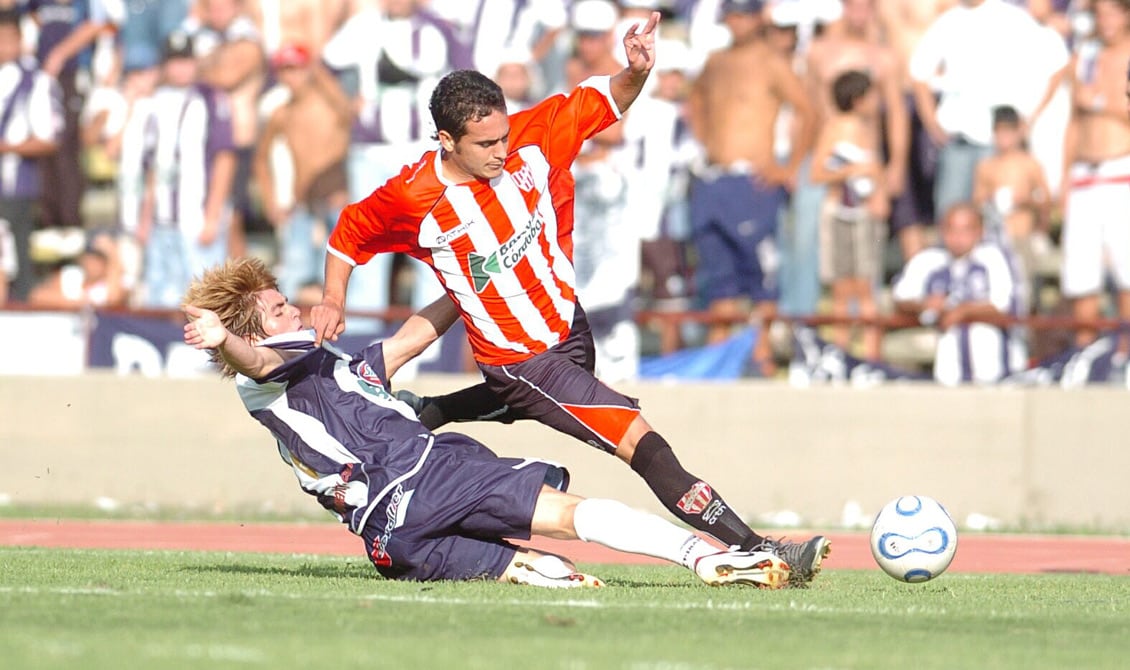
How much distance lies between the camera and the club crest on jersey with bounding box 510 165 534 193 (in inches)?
329

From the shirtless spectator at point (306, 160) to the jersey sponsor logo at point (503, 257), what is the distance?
7.38 m

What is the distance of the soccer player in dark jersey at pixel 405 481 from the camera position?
761 cm

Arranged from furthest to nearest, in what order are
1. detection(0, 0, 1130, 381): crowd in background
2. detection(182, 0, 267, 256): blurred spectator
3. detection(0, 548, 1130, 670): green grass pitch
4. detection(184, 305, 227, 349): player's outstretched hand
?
detection(182, 0, 267, 256): blurred spectator
detection(0, 0, 1130, 381): crowd in background
detection(184, 305, 227, 349): player's outstretched hand
detection(0, 548, 1130, 670): green grass pitch

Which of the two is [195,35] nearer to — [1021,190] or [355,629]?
[1021,190]

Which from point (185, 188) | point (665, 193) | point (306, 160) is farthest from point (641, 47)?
point (185, 188)

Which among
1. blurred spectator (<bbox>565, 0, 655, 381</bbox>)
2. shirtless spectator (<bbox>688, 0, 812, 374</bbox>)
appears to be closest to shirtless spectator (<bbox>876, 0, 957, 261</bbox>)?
shirtless spectator (<bbox>688, 0, 812, 374</bbox>)

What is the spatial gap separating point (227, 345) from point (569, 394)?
1662 mm

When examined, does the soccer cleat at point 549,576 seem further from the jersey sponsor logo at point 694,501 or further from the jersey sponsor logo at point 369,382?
the jersey sponsor logo at point 369,382

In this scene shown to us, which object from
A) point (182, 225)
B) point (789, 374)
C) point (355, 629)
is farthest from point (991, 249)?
point (355, 629)

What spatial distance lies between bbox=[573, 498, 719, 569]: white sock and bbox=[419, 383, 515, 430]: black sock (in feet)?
4.13

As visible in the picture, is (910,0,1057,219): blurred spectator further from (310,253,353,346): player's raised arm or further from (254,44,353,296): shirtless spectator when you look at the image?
(310,253,353,346): player's raised arm

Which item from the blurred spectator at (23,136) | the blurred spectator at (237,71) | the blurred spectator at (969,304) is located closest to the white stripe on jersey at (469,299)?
the blurred spectator at (969,304)

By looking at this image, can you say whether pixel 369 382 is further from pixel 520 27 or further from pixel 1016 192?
pixel 1016 192

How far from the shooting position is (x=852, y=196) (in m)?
15.3
